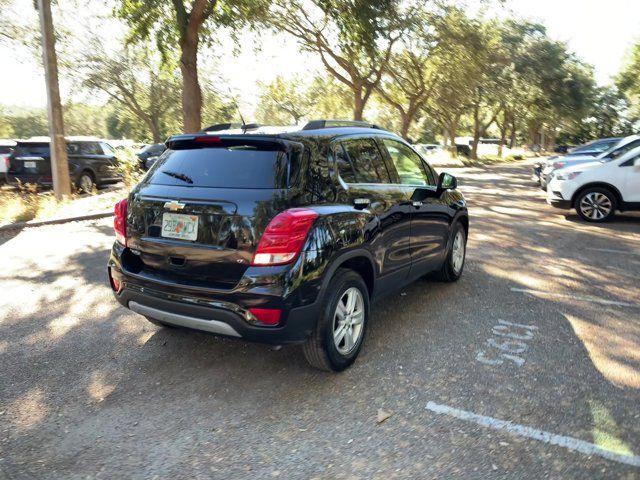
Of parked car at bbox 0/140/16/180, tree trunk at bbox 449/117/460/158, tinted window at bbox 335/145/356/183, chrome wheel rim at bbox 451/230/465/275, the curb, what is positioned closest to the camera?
tinted window at bbox 335/145/356/183

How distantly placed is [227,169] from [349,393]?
1.74 meters

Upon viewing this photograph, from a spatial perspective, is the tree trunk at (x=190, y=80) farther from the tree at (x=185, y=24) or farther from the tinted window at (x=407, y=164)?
the tinted window at (x=407, y=164)

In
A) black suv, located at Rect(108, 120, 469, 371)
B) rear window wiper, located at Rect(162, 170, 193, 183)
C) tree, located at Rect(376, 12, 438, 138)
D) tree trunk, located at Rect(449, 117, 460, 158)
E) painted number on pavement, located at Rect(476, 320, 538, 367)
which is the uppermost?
tree, located at Rect(376, 12, 438, 138)

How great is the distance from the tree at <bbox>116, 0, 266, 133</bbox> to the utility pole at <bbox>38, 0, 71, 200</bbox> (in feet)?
7.21

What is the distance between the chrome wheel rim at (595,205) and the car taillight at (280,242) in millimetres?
8933

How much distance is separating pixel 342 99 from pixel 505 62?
11157 mm

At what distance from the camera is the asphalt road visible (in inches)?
112

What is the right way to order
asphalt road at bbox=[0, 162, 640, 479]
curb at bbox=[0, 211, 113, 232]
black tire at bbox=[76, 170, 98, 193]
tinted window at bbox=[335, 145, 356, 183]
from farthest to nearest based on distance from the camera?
black tire at bbox=[76, 170, 98, 193] < curb at bbox=[0, 211, 113, 232] < tinted window at bbox=[335, 145, 356, 183] < asphalt road at bbox=[0, 162, 640, 479]

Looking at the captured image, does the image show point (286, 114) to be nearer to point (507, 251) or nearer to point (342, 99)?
point (342, 99)

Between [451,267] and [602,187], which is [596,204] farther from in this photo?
[451,267]

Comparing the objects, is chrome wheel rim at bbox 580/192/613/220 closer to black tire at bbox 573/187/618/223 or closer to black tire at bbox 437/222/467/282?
black tire at bbox 573/187/618/223

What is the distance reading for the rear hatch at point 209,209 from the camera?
11.0 ft

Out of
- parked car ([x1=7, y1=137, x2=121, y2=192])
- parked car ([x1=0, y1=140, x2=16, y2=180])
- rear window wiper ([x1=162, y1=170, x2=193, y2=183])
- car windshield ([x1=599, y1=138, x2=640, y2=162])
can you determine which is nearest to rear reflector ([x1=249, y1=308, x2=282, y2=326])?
rear window wiper ([x1=162, y1=170, x2=193, y2=183])

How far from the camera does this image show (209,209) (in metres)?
3.43
